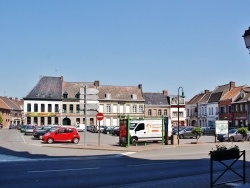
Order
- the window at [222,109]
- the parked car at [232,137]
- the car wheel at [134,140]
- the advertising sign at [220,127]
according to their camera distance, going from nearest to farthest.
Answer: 1. the car wheel at [134,140]
2. the advertising sign at [220,127]
3. the parked car at [232,137]
4. the window at [222,109]

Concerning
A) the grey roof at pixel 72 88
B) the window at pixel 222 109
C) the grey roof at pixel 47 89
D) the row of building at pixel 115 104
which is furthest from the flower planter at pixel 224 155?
the grey roof at pixel 47 89

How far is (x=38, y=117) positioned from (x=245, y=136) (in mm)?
54487

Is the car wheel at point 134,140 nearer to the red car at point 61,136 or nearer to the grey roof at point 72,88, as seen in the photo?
the red car at point 61,136

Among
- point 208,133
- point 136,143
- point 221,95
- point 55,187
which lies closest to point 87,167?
point 55,187

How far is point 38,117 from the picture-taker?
83.9 m

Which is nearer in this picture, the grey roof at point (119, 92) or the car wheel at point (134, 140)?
the car wheel at point (134, 140)

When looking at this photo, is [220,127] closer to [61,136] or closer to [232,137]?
[232,137]

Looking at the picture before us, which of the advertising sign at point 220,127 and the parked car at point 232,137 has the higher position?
the advertising sign at point 220,127

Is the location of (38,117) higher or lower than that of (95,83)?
lower

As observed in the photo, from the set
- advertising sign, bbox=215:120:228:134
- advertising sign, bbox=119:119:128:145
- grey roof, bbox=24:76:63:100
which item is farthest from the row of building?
advertising sign, bbox=119:119:128:145

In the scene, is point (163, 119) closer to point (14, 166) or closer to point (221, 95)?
point (14, 166)

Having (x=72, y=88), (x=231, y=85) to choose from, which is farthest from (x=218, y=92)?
(x=72, y=88)

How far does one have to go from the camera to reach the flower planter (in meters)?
9.74

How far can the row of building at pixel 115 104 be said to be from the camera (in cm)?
8194
